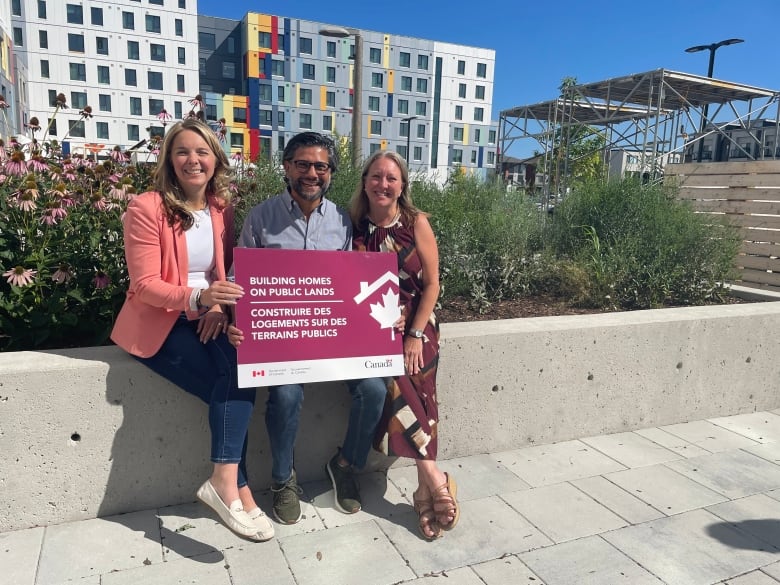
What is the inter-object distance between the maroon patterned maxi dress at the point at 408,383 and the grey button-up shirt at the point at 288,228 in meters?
0.21

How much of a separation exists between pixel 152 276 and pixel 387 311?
1.10m

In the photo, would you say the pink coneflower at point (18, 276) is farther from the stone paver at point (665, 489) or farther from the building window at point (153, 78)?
the building window at point (153, 78)

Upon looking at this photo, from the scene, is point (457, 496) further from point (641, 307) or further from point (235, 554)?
point (641, 307)

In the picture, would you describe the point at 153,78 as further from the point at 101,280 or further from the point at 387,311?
the point at 387,311

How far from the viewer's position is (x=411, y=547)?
275 centimetres

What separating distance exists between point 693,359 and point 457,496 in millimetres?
2290

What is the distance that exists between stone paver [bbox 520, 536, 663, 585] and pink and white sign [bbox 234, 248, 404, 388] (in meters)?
1.09

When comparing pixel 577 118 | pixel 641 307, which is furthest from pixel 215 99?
pixel 641 307

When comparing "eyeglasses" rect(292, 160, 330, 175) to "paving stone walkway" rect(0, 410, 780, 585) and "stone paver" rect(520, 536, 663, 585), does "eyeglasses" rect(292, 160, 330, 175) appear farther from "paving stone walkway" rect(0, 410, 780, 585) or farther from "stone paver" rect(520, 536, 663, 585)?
"stone paver" rect(520, 536, 663, 585)

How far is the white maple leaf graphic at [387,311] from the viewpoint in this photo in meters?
2.90

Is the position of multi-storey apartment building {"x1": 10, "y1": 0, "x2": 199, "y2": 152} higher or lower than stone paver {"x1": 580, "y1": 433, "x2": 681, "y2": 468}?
higher

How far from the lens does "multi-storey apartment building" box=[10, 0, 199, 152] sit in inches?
2044

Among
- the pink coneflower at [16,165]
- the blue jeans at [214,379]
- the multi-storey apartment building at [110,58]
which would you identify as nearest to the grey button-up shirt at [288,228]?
the blue jeans at [214,379]

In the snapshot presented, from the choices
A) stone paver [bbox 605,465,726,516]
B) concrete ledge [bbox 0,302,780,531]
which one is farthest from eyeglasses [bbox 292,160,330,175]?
stone paver [bbox 605,465,726,516]
